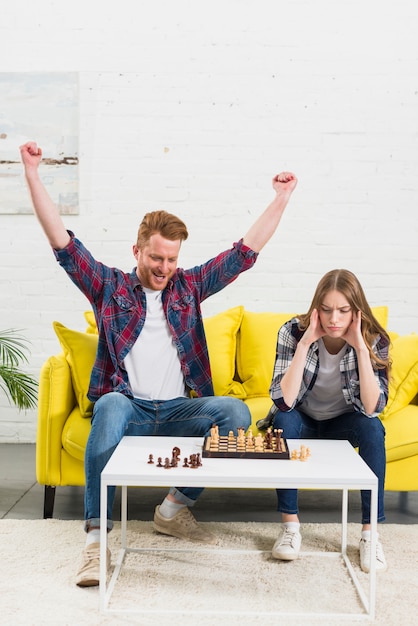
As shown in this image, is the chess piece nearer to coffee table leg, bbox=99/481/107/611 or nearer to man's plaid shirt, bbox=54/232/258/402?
coffee table leg, bbox=99/481/107/611

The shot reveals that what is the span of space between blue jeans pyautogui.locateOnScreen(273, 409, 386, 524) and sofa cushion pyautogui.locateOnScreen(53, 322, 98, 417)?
2.45ft

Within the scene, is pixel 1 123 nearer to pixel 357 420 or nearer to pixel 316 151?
pixel 316 151

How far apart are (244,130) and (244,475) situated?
2634 millimetres

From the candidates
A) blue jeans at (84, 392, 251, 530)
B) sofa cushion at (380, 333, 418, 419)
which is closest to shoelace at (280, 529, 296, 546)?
blue jeans at (84, 392, 251, 530)

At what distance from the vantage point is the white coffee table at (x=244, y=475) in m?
1.82

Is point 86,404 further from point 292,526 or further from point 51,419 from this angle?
point 292,526

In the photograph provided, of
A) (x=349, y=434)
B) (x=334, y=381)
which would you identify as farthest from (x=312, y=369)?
(x=349, y=434)

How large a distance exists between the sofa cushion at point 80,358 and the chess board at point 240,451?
791 millimetres

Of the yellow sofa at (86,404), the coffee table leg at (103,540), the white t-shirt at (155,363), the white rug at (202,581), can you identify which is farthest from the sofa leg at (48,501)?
the coffee table leg at (103,540)

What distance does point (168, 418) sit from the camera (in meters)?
2.53

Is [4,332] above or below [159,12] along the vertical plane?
below

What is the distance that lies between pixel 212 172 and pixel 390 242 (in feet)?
3.46

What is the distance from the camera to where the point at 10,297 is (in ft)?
13.7

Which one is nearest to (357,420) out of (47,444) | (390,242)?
(47,444)
